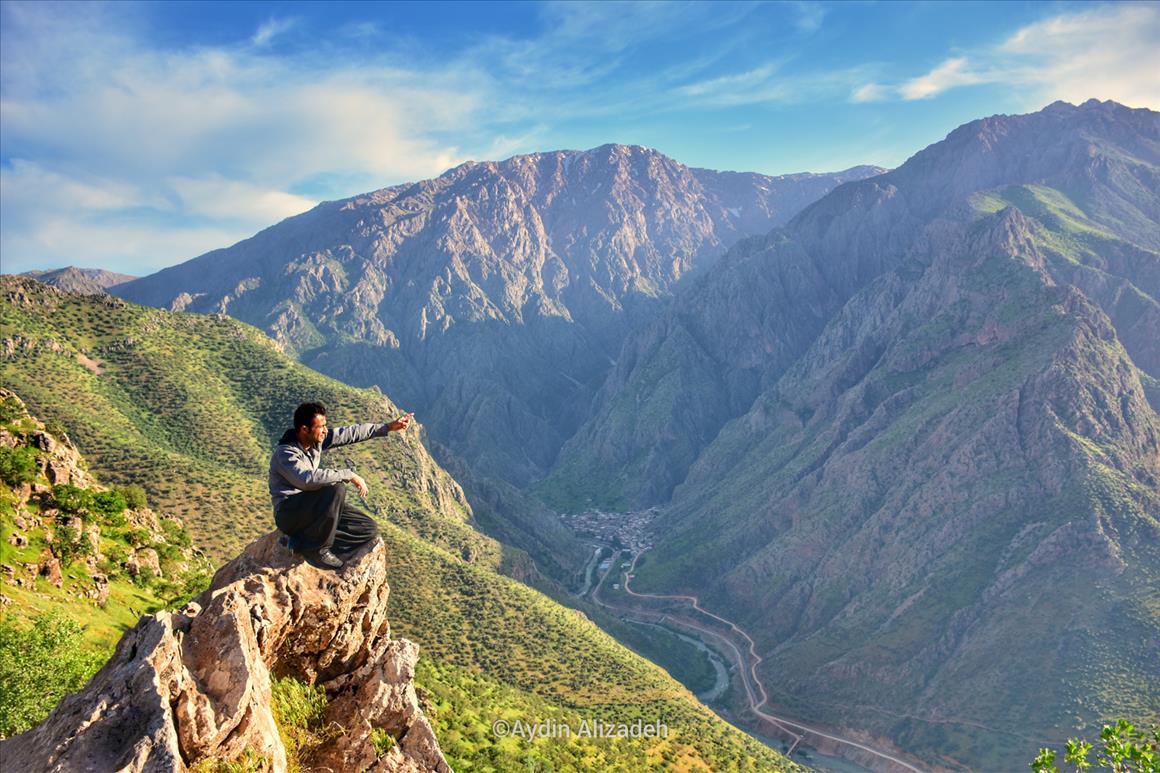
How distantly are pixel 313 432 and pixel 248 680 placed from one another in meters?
4.33

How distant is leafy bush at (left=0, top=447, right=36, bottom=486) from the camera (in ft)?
157

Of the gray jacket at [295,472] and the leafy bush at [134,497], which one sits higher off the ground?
the gray jacket at [295,472]

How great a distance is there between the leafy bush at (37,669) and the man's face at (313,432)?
2321 centimetres

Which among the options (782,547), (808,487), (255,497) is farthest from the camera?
(808,487)

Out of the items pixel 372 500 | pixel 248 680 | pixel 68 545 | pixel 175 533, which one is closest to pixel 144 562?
pixel 68 545

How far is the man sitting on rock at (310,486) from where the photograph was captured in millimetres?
12547

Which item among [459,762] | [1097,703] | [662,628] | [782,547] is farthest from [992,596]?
[459,762]

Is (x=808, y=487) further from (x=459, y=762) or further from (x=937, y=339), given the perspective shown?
(x=459, y=762)

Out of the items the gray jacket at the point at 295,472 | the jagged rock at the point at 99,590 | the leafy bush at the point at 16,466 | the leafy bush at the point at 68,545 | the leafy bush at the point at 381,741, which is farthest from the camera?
the leafy bush at the point at 16,466

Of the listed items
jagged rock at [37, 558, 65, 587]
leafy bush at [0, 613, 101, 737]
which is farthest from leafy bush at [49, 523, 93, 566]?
leafy bush at [0, 613, 101, 737]

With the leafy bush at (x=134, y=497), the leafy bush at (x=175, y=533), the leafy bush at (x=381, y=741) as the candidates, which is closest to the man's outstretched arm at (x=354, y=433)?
the leafy bush at (x=381, y=741)

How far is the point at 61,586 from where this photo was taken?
43562 mm

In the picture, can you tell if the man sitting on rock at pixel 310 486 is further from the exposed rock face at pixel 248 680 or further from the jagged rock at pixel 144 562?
the jagged rock at pixel 144 562

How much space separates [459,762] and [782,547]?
133 m
